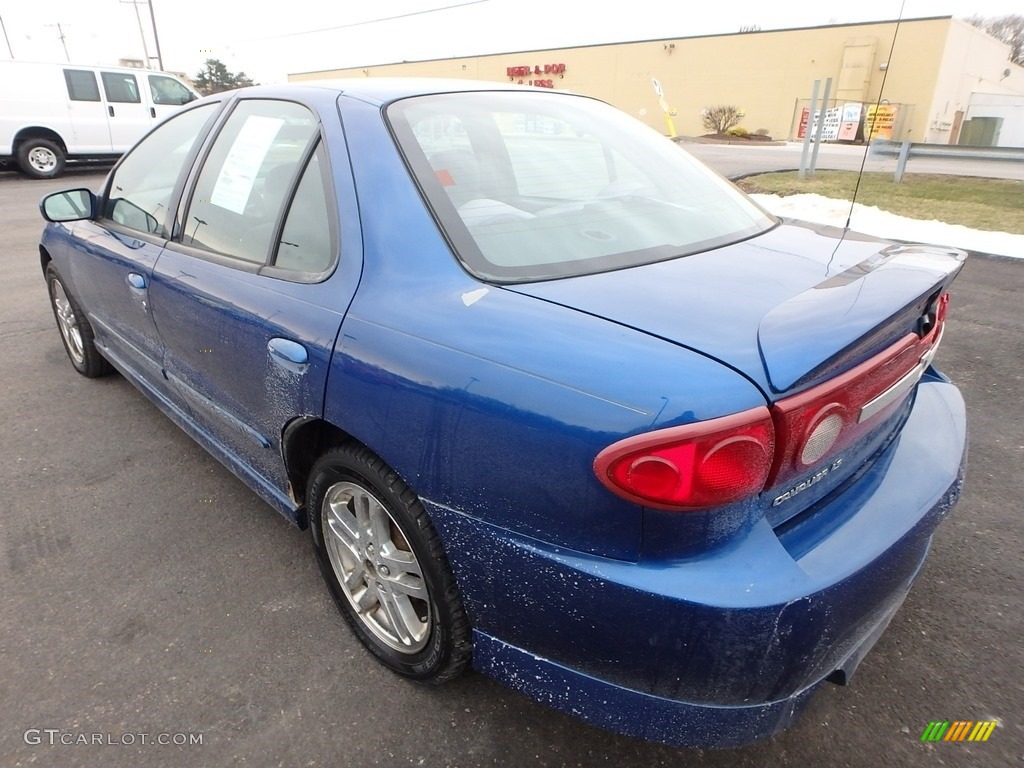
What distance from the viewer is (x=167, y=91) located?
14367 millimetres

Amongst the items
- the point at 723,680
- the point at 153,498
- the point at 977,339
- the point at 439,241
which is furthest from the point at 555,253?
the point at 977,339

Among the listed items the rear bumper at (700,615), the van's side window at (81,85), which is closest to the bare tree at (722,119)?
the van's side window at (81,85)

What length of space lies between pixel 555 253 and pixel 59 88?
1509cm

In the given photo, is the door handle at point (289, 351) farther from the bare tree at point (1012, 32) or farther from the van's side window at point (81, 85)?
the bare tree at point (1012, 32)

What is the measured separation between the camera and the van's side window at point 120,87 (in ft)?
44.2

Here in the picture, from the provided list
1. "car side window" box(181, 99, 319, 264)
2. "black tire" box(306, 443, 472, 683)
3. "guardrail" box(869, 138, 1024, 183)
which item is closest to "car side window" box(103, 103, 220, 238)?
"car side window" box(181, 99, 319, 264)

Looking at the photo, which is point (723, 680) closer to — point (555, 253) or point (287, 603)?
point (555, 253)

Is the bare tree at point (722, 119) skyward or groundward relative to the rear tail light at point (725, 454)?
groundward

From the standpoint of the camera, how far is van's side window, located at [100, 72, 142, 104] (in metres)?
13.5

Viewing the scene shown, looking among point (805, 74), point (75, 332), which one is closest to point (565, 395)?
point (75, 332)

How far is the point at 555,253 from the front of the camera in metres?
1.82

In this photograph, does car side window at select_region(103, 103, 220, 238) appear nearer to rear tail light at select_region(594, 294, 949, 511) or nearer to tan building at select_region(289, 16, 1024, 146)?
rear tail light at select_region(594, 294, 949, 511)

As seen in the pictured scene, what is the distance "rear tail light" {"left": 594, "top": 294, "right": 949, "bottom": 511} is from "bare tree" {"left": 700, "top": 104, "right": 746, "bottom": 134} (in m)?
42.5

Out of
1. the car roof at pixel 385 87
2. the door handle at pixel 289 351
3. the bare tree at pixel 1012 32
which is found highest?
the bare tree at pixel 1012 32
